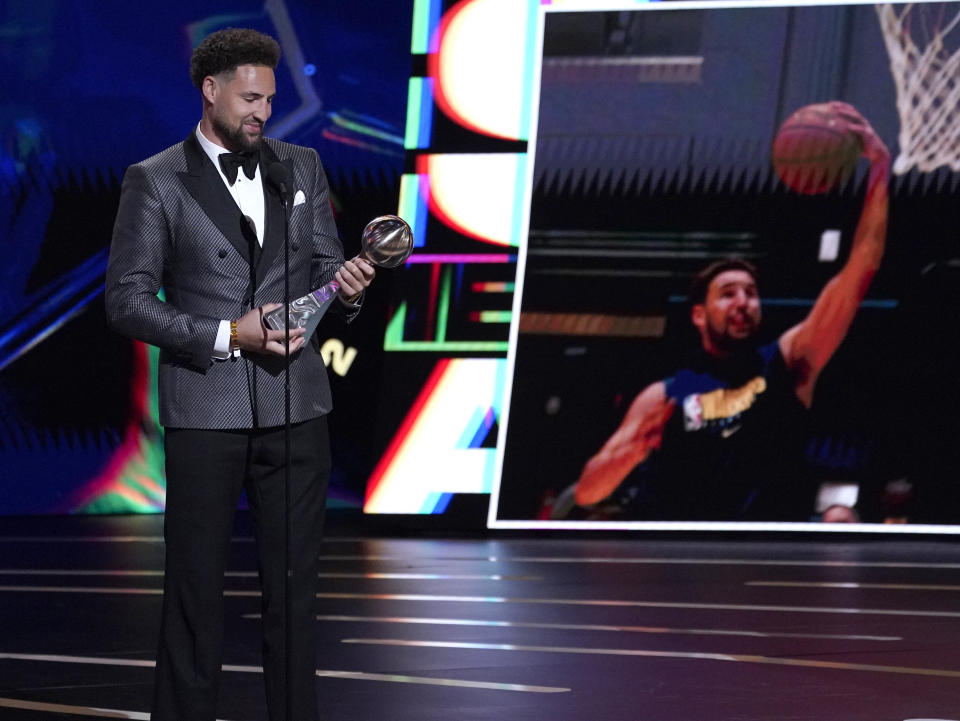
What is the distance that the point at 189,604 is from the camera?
293cm

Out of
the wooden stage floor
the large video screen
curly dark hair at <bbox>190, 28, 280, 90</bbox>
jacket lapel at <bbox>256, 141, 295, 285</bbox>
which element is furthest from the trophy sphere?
the large video screen

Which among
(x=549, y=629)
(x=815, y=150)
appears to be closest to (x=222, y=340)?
(x=549, y=629)

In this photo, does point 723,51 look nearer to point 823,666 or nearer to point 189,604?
point 823,666

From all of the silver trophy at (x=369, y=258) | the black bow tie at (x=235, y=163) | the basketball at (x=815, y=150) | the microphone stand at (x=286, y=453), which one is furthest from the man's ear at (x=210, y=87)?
the basketball at (x=815, y=150)

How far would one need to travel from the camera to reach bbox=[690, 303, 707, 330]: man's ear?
7852 millimetres

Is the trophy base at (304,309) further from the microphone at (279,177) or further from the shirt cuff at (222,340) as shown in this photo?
the microphone at (279,177)

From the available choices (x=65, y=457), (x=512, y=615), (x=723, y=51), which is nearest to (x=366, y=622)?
(x=512, y=615)

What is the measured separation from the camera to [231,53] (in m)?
2.86

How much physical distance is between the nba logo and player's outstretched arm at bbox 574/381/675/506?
3.0 inches

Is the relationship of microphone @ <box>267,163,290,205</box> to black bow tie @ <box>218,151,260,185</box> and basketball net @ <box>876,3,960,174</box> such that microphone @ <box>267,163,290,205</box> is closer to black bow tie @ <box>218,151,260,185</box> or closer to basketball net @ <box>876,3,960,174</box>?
black bow tie @ <box>218,151,260,185</box>

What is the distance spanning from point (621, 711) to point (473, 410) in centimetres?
411

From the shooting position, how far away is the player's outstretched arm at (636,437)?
25.8 ft

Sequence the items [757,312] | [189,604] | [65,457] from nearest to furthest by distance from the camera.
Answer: [189,604] → [757,312] → [65,457]

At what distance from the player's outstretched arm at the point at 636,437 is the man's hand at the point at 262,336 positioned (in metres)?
5.14
